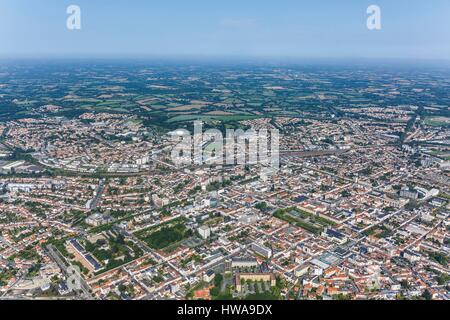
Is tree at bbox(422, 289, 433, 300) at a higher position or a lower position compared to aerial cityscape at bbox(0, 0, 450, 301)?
lower

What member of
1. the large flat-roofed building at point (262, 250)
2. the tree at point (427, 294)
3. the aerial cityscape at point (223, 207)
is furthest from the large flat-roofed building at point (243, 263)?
the tree at point (427, 294)

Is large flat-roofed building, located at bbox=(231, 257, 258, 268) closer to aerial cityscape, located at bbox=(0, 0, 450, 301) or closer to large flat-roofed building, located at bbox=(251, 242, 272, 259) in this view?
aerial cityscape, located at bbox=(0, 0, 450, 301)

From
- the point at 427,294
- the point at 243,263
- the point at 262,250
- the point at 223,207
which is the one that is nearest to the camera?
the point at 427,294

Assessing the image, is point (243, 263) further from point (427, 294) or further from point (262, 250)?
point (427, 294)

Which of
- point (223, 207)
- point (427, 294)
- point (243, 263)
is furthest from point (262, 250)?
point (427, 294)

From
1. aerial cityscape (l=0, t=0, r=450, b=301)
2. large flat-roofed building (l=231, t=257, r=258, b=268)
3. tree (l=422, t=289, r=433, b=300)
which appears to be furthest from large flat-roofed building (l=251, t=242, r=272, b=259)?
tree (l=422, t=289, r=433, b=300)

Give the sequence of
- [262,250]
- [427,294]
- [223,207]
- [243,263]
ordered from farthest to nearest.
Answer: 1. [223,207]
2. [262,250]
3. [243,263]
4. [427,294]
